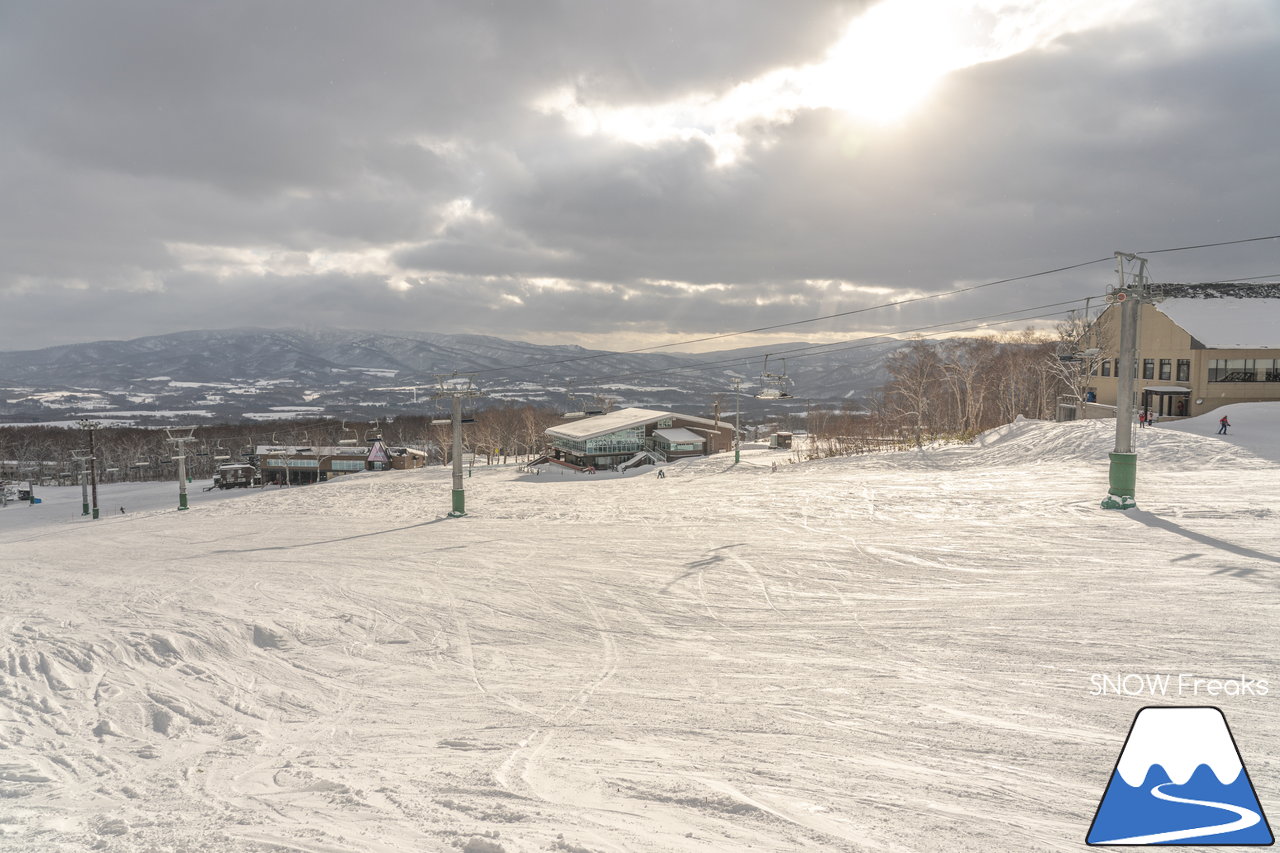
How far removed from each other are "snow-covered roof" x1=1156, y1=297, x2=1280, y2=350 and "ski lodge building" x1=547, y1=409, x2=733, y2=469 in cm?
3699

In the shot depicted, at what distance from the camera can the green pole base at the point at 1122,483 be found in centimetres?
1588

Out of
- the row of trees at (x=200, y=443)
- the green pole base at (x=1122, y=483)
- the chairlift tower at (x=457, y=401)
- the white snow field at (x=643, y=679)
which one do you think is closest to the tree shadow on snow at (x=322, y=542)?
the white snow field at (x=643, y=679)

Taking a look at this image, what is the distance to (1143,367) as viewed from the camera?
131 ft

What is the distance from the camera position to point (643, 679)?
8117 millimetres

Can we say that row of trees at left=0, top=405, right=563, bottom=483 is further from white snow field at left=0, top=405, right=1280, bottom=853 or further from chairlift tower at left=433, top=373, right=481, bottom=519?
white snow field at left=0, top=405, right=1280, bottom=853

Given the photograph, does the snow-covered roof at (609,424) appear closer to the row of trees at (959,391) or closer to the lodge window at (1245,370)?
the row of trees at (959,391)

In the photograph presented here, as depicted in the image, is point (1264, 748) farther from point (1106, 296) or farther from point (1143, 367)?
point (1143, 367)

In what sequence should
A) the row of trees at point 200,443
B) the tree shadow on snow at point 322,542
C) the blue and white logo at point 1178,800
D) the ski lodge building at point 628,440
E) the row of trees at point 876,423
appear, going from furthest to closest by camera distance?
the row of trees at point 200,443 < the ski lodge building at point 628,440 < the row of trees at point 876,423 < the tree shadow on snow at point 322,542 < the blue and white logo at point 1178,800

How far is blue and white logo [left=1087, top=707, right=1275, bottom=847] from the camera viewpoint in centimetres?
415

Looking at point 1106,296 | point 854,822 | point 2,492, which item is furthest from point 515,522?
point 2,492

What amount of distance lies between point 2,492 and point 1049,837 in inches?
3706

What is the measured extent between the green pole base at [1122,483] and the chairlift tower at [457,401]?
20553mm

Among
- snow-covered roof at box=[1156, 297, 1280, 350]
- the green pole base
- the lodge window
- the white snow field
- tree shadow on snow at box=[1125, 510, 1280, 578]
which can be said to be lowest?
the white snow field

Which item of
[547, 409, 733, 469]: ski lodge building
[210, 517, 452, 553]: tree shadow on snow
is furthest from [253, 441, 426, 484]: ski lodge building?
[210, 517, 452, 553]: tree shadow on snow
